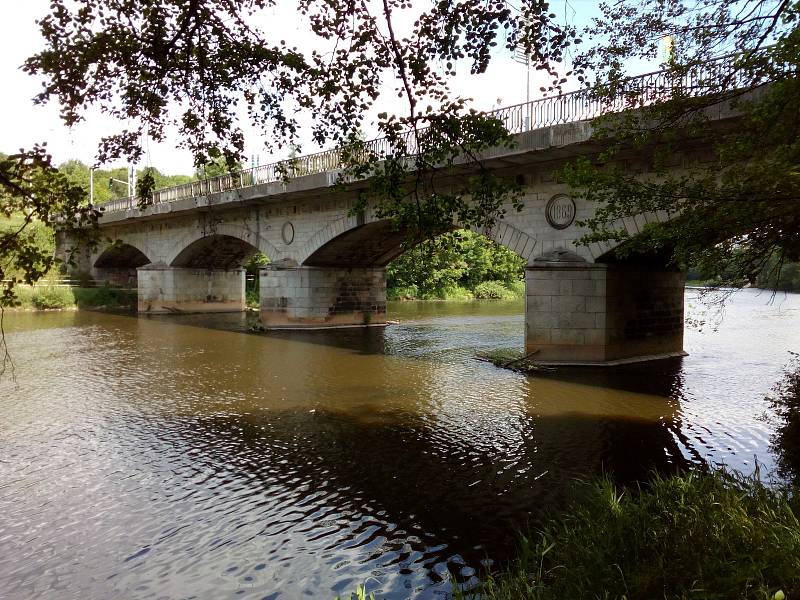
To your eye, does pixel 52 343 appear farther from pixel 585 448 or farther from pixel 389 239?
pixel 585 448

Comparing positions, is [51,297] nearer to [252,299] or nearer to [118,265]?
[118,265]

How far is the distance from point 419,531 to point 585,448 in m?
3.32

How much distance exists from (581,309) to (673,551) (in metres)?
10.2

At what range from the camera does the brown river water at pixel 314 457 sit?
4922 millimetres

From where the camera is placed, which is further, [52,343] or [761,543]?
[52,343]

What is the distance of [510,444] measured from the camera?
825 cm

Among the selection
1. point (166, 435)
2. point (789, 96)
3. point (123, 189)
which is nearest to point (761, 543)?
point (789, 96)

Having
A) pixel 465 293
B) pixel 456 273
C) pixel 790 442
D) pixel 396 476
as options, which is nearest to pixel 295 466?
pixel 396 476

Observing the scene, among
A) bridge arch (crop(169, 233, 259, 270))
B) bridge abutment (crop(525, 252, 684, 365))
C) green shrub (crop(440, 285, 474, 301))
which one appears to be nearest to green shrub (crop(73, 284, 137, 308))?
bridge arch (crop(169, 233, 259, 270))

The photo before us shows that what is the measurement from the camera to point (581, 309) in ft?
45.3

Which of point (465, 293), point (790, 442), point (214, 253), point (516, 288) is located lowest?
point (790, 442)

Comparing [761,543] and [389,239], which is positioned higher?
[389,239]

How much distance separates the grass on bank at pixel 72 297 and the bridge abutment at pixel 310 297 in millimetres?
14061

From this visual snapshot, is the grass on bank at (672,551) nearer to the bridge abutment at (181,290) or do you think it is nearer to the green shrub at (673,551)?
the green shrub at (673,551)
